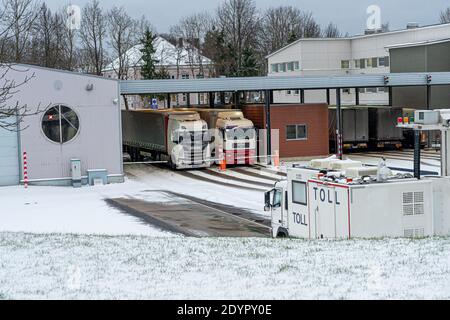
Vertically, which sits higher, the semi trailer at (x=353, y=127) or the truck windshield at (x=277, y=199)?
the semi trailer at (x=353, y=127)

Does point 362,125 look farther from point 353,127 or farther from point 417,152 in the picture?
point 417,152

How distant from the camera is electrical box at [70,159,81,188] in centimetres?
3453

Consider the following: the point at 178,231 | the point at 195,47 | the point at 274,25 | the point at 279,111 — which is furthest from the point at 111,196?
the point at 274,25

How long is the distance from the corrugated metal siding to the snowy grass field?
1898 cm

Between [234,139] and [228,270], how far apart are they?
2933 centimetres

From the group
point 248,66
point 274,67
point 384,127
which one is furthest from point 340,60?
point 384,127

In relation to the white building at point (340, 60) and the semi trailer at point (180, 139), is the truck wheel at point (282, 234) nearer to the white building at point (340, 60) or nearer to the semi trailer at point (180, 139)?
the semi trailer at point (180, 139)

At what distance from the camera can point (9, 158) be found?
3416 cm

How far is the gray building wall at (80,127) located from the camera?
112 ft

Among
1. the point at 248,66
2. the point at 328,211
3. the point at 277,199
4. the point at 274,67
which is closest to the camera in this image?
the point at 328,211

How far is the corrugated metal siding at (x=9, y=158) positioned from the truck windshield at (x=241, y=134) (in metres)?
11.7

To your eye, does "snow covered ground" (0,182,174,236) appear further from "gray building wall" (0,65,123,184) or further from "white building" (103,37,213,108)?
"white building" (103,37,213,108)

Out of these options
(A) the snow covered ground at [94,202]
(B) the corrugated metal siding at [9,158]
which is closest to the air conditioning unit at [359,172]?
(A) the snow covered ground at [94,202]
